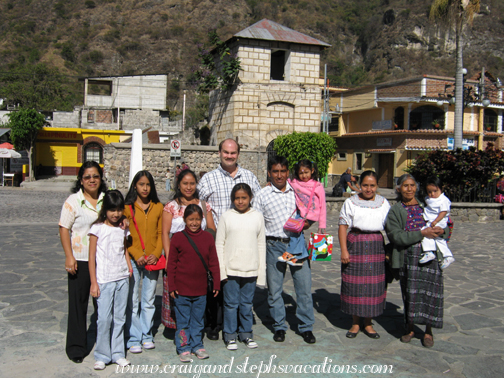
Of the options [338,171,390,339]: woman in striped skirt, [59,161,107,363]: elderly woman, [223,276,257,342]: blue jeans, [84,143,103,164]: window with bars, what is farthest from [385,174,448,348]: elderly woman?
[84,143,103,164]: window with bars

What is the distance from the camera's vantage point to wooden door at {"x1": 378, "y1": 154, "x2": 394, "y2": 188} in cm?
3250

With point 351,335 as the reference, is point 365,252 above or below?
above

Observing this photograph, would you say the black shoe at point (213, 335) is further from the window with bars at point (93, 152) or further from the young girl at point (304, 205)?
the window with bars at point (93, 152)

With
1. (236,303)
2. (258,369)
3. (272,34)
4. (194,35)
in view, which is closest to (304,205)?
(236,303)

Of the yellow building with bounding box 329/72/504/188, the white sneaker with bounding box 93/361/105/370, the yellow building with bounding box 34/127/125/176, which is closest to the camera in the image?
the white sneaker with bounding box 93/361/105/370

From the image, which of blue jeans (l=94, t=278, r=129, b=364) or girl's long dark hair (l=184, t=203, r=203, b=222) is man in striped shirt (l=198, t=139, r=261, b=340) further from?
blue jeans (l=94, t=278, r=129, b=364)

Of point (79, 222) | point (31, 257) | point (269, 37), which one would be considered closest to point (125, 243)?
point (79, 222)

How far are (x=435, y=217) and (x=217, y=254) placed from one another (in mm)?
2257

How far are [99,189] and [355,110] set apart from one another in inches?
1355

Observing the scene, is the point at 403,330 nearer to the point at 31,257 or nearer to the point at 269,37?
the point at 31,257

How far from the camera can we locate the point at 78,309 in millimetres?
3842

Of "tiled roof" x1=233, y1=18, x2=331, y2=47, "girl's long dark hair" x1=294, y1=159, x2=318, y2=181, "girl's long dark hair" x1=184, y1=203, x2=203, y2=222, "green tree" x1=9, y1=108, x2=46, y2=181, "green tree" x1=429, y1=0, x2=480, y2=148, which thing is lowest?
"girl's long dark hair" x1=184, y1=203, x2=203, y2=222

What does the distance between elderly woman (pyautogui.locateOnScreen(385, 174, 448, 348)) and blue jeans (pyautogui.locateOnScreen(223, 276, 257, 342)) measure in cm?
151

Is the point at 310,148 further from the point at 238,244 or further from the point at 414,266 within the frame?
the point at 238,244
